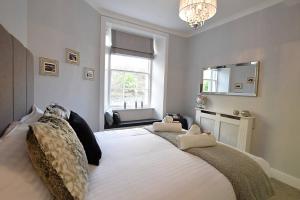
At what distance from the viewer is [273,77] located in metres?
2.55

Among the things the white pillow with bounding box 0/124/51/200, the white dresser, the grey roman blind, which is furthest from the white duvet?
the grey roman blind

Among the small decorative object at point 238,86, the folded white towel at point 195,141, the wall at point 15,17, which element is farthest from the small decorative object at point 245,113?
the wall at point 15,17

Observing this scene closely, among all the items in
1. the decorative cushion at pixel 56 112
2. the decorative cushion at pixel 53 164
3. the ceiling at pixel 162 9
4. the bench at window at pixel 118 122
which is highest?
the ceiling at pixel 162 9

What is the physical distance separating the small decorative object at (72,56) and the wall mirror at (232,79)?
262 cm

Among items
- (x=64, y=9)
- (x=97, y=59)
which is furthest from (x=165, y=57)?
(x=64, y=9)

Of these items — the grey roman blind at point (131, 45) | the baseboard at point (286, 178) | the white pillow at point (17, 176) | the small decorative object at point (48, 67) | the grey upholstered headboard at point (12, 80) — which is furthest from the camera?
the grey roman blind at point (131, 45)

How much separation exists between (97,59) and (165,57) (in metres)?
1.62

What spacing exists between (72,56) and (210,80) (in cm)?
271

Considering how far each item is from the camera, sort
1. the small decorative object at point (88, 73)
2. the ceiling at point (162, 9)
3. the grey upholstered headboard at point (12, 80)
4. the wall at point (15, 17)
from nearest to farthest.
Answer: the grey upholstered headboard at point (12, 80) < the wall at point (15, 17) < the ceiling at point (162, 9) < the small decorative object at point (88, 73)

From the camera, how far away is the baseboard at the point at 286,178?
2.30 m

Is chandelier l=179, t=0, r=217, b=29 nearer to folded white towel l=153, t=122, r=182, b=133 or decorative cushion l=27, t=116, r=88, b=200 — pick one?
folded white towel l=153, t=122, r=182, b=133

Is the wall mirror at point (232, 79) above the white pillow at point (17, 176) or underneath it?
above

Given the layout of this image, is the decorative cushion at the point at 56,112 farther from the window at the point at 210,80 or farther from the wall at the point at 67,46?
the window at the point at 210,80

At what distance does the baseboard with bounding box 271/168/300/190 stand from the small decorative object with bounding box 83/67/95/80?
3.36 m
